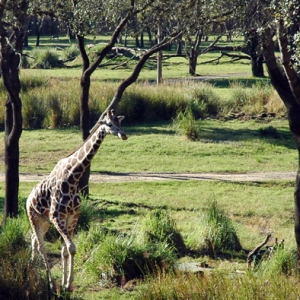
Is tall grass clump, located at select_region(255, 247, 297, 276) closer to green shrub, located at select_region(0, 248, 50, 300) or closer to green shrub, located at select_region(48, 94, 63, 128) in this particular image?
green shrub, located at select_region(0, 248, 50, 300)

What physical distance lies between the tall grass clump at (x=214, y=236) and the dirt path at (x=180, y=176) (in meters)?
5.20

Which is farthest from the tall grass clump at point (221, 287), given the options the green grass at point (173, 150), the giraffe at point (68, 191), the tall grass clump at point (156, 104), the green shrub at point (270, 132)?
the tall grass clump at point (156, 104)

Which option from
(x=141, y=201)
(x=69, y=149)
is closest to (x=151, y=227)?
(x=141, y=201)

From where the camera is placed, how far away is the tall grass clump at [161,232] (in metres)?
10.7

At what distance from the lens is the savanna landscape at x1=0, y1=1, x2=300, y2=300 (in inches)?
335

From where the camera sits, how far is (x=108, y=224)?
12.5 m

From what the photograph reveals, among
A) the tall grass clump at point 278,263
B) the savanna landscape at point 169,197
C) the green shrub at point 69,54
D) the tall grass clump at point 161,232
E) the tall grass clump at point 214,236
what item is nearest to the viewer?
the savanna landscape at point 169,197

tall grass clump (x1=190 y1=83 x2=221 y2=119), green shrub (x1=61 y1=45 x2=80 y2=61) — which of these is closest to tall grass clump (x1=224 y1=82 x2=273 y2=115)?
tall grass clump (x1=190 y1=83 x2=221 y2=119)

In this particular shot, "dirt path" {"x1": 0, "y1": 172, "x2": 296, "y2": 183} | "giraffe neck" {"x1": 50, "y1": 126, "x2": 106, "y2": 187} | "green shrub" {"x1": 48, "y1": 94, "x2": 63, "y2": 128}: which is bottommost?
"dirt path" {"x1": 0, "y1": 172, "x2": 296, "y2": 183}

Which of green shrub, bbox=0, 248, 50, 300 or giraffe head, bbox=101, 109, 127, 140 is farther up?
giraffe head, bbox=101, 109, 127, 140

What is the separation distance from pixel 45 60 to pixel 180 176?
27.9 meters

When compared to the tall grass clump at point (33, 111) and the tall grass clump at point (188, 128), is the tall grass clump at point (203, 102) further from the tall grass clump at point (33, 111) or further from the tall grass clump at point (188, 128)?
the tall grass clump at point (33, 111)

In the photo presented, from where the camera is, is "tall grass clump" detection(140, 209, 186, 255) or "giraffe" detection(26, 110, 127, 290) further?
"tall grass clump" detection(140, 209, 186, 255)

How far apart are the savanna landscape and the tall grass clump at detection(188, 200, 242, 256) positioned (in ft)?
0.06
